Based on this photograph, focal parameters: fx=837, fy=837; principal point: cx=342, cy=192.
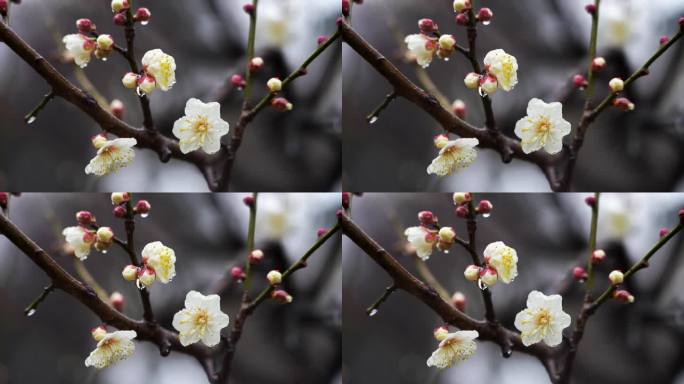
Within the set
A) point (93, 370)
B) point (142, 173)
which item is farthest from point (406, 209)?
point (93, 370)

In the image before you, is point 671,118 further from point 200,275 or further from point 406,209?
point 200,275

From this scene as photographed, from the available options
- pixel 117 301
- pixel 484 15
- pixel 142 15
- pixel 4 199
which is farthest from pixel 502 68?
pixel 4 199

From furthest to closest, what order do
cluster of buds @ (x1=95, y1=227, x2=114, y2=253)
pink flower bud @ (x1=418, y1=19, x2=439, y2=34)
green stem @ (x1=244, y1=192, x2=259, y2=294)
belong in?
green stem @ (x1=244, y1=192, x2=259, y2=294), pink flower bud @ (x1=418, y1=19, x2=439, y2=34), cluster of buds @ (x1=95, y1=227, x2=114, y2=253)

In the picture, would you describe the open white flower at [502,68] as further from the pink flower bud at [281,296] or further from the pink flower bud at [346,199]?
the pink flower bud at [281,296]

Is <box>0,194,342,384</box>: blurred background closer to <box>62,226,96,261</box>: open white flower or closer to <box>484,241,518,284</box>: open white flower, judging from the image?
<box>62,226,96,261</box>: open white flower

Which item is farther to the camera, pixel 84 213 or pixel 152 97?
pixel 152 97

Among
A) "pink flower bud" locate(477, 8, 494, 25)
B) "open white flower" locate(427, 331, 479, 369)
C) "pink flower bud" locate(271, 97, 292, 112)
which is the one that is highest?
"pink flower bud" locate(477, 8, 494, 25)

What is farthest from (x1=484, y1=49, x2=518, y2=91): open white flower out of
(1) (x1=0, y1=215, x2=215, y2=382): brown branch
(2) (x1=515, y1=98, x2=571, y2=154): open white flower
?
(1) (x1=0, y1=215, x2=215, y2=382): brown branch
